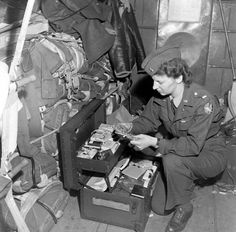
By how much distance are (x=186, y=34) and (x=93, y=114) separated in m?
1.50

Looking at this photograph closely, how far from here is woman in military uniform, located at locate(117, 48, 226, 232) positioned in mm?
1769

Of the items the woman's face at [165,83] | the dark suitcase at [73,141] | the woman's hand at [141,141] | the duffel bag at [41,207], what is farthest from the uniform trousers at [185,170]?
the duffel bag at [41,207]

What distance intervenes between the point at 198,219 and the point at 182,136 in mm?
503

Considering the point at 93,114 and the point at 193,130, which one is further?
the point at 93,114

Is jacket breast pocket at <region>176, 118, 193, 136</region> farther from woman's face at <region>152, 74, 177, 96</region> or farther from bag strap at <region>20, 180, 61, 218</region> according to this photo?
bag strap at <region>20, 180, 61, 218</region>

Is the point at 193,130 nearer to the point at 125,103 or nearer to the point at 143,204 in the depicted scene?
the point at 143,204

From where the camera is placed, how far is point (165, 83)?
178cm

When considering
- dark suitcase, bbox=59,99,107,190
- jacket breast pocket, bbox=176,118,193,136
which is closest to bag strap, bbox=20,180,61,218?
dark suitcase, bbox=59,99,107,190

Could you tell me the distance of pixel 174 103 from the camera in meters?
1.90

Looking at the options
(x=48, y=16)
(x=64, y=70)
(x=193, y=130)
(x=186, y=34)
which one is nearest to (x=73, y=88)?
(x=64, y=70)

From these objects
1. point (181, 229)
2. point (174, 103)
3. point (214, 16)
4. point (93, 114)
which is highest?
point (214, 16)

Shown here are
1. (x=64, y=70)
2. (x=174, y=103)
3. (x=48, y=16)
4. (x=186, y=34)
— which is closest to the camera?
(x=174, y=103)

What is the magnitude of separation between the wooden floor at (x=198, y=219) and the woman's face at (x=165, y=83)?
763mm

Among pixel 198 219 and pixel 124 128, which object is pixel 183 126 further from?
pixel 198 219
